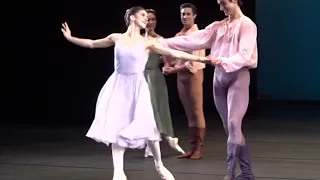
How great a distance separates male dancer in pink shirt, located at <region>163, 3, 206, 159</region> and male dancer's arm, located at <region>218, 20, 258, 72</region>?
139 cm

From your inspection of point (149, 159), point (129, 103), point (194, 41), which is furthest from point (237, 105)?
point (149, 159)

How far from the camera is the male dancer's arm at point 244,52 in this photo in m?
4.20

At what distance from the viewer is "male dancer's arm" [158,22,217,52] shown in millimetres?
4516

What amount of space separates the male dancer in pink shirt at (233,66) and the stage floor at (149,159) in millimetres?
618

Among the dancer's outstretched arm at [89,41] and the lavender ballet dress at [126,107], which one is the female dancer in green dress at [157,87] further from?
the lavender ballet dress at [126,107]

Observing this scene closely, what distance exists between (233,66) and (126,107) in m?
0.77

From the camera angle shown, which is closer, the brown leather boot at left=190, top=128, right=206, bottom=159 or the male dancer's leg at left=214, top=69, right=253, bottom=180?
the male dancer's leg at left=214, top=69, right=253, bottom=180

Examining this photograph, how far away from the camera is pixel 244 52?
422 centimetres

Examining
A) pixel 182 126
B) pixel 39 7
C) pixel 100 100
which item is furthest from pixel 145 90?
pixel 39 7

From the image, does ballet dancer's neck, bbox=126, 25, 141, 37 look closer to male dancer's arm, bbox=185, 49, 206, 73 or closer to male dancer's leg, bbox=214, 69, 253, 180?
male dancer's leg, bbox=214, 69, 253, 180

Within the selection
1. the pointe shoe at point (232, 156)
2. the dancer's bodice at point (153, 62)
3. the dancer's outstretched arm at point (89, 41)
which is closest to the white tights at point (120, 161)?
the pointe shoe at point (232, 156)

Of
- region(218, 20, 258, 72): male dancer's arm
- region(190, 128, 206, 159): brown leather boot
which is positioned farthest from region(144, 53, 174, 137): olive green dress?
region(218, 20, 258, 72): male dancer's arm

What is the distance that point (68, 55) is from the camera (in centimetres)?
882

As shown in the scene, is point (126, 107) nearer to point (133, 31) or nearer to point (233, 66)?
point (133, 31)
